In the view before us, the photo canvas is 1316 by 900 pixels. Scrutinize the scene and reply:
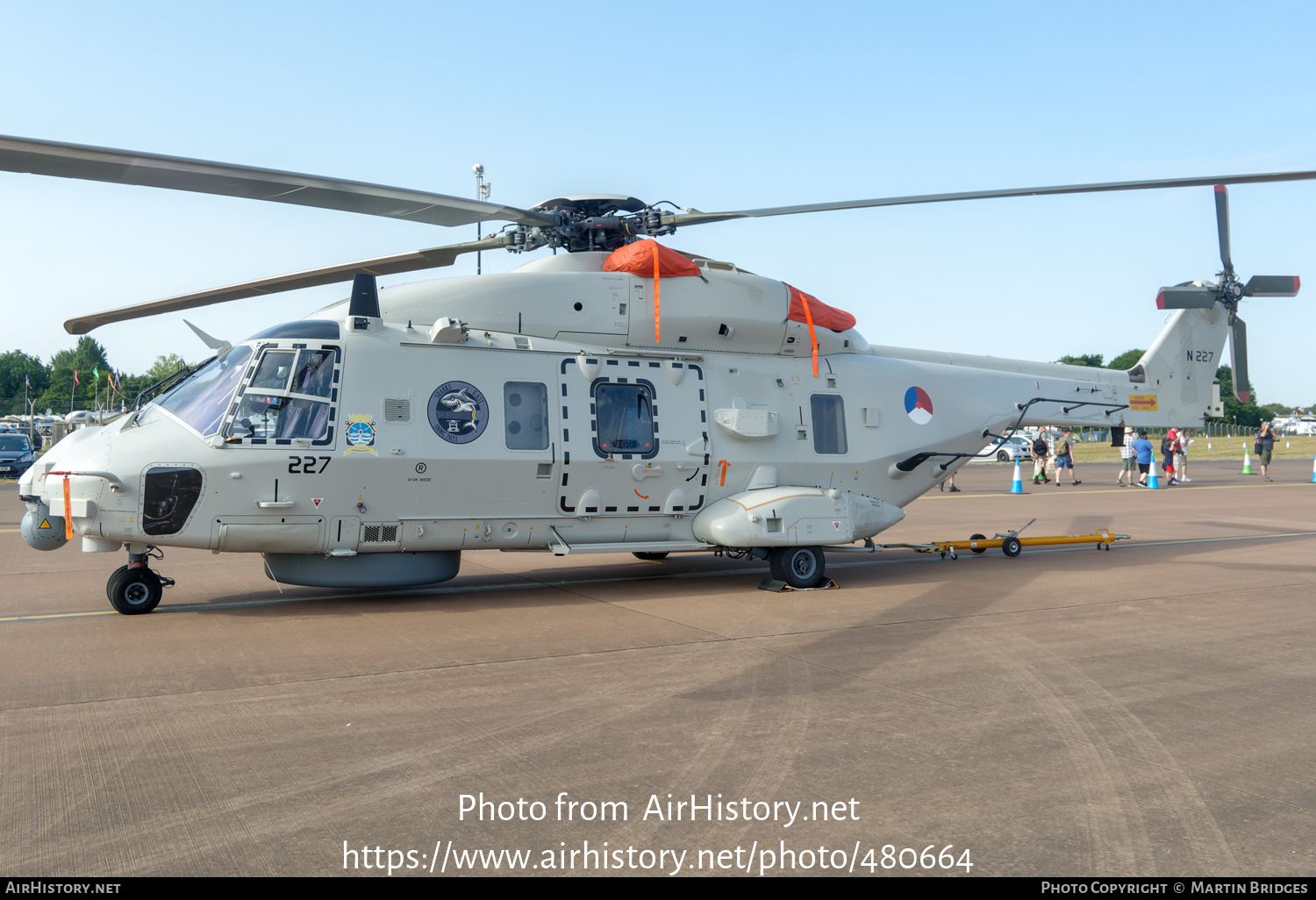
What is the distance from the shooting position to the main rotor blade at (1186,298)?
550 inches

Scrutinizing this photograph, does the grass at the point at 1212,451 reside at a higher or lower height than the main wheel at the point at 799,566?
higher

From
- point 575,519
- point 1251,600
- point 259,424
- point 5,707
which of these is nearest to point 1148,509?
point 1251,600

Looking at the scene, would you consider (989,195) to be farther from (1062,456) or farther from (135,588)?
(1062,456)

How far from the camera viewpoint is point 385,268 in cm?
945

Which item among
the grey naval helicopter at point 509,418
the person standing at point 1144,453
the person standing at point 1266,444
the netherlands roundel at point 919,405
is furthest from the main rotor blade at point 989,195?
the person standing at point 1266,444

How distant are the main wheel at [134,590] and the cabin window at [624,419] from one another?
4421mm

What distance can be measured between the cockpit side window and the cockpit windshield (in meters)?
0.16

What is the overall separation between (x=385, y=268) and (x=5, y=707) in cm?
532

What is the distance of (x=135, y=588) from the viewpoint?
855 centimetres

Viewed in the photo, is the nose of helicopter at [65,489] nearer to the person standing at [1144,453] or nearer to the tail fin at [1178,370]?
the tail fin at [1178,370]

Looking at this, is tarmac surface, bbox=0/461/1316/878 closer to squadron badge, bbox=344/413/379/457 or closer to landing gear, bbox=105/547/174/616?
landing gear, bbox=105/547/174/616

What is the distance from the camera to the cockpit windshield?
8.40 m

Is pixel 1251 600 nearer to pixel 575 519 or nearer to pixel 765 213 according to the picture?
pixel 765 213

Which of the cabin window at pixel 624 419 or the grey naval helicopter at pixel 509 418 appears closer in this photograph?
the grey naval helicopter at pixel 509 418
